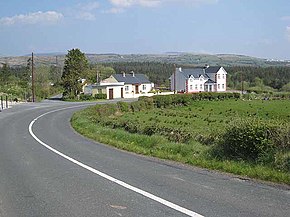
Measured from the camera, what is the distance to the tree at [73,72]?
6919 cm

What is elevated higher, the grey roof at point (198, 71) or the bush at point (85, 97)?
the grey roof at point (198, 71)

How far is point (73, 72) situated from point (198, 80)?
36380 mm

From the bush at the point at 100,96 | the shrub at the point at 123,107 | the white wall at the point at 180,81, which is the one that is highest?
the white wall at the point at 180,81

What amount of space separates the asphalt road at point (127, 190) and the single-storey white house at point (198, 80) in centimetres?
8190

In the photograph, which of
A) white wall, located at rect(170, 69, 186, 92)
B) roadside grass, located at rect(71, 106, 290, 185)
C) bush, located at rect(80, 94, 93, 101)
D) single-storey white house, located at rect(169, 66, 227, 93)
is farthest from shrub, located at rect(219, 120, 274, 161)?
white wall, located at rect(170, 69, 186, 92)

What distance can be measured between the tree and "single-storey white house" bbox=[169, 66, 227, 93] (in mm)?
28490

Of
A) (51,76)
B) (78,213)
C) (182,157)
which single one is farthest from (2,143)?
(51,76)

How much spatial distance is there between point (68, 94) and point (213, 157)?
60.7 m

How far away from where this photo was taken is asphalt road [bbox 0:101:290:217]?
6.85 m

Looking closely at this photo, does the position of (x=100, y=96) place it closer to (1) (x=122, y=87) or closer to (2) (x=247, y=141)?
(1) (x=122, y=87)

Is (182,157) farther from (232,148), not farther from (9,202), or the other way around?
(9,202)

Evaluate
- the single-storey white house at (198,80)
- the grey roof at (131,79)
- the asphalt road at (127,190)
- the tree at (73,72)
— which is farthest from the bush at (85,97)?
the asphalt road at (127,190)

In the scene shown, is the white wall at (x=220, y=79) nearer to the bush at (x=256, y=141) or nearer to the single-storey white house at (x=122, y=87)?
the single-storey white house at (x=122, y=87)

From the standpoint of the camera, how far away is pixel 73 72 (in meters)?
69.5
